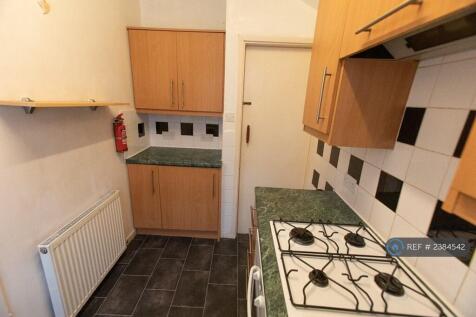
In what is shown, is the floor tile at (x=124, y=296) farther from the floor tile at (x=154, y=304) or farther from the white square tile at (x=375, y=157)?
the white square tile at (x=375, y=157)

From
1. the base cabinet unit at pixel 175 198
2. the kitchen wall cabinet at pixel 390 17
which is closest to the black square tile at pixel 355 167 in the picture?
the kitchen wall cabinet at pixel 390 17

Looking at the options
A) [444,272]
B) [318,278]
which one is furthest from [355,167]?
[318,278]

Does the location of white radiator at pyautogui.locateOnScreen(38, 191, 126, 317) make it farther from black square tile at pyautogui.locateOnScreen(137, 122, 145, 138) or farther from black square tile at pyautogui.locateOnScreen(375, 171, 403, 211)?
black square tile at pyautogui.locateOnScreen(375, 171, 403, 211)

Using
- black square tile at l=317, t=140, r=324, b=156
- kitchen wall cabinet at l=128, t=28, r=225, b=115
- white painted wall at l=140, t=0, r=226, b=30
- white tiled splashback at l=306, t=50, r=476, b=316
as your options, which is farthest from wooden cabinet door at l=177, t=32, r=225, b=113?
white tiled splashback at l=306, t=50, r=476, b=316

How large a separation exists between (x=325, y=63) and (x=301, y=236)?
0.80 metres

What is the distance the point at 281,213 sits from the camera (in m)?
1.13

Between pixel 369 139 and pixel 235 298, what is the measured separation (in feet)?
4.80

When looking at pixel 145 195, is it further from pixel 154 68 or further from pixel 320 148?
pixel 320 148

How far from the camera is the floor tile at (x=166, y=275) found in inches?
65.2

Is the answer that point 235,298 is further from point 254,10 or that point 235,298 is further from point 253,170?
point 254,10

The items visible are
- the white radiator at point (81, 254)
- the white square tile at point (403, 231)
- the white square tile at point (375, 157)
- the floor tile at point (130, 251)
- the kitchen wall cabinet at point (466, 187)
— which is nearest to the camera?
the kitchen wall cabinet at point (466, 187)

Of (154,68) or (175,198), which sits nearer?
(154,68)

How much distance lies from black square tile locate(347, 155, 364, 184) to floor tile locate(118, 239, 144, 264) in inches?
77.8

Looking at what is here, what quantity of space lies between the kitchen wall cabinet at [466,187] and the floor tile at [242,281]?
1606 millimetres
